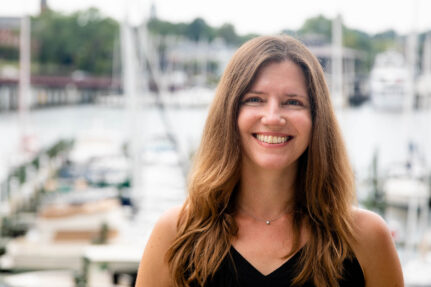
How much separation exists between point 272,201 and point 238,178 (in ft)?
0.37

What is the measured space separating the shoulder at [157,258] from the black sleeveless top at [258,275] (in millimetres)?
93

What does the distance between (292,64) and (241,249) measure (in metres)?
0.49

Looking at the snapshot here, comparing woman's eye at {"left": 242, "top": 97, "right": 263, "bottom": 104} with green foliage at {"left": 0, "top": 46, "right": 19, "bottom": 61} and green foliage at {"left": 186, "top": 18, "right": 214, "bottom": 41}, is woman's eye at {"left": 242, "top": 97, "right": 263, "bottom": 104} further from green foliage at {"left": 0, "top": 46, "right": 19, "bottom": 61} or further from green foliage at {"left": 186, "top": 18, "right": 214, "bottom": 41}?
green foliage at {"left": 0, "top": 46, "right": 19, "bottom": 61}

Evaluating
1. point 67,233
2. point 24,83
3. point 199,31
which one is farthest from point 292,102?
point 199,31

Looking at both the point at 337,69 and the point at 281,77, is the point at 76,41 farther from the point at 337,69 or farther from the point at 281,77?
the point at 281,77

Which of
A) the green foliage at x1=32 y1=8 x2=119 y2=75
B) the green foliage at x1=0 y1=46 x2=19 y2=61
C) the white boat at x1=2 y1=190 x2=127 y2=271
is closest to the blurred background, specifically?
the white boat at x1=2 y1=190 x2=127 y2=271

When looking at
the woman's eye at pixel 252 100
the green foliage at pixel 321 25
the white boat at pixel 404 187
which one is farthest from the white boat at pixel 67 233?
the woman's eye at pixel 252 100

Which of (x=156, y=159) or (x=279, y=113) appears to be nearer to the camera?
(x=279, y=113)

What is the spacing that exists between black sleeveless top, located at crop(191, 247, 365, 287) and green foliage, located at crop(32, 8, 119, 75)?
40823mm

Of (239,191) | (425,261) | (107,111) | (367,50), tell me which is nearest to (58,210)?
(425,261)

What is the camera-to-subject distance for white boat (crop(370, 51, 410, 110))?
15688 millimetres

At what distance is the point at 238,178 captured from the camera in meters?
1.52

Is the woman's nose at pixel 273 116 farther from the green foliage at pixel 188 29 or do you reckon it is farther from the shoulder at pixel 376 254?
the green foliage at pixel 188 29

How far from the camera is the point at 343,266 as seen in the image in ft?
4.63
